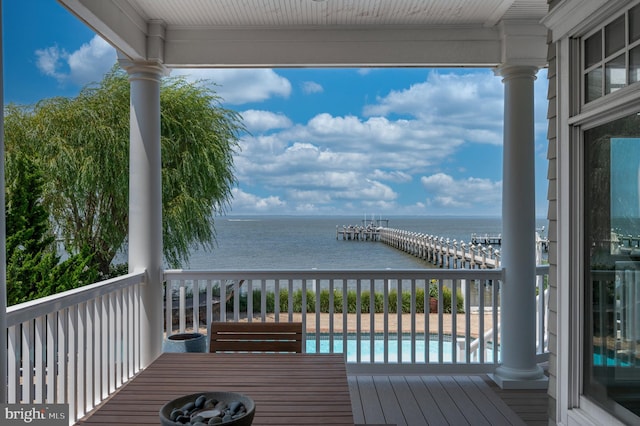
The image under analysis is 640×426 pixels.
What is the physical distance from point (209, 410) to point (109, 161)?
22.8 feet

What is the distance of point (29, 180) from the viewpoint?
6367 mm

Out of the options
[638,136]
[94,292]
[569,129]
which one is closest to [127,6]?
[94,292]

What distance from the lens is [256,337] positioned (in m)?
2.80

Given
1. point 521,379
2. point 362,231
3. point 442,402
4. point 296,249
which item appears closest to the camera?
point 442,402

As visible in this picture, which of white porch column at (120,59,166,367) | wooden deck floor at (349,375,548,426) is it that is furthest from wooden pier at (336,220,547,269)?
white porch column at (120,59,166,367)

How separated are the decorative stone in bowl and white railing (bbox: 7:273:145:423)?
4.63 ft

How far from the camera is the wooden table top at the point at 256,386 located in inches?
65.4

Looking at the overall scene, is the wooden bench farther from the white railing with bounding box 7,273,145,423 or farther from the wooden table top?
the white railing with bounding box 7,273,145,423

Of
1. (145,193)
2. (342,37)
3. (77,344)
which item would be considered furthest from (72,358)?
(342,37)

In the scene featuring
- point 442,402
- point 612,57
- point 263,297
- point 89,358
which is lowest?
point 442,402

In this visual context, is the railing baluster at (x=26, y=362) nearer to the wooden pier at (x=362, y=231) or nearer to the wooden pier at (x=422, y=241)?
the wooden pier at (x=422, y=241)

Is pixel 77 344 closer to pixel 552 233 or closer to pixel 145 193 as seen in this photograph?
pixel 145 193

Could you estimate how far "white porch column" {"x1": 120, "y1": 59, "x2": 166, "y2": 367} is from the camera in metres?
4.11
